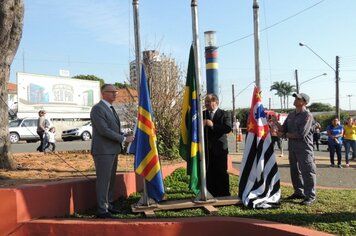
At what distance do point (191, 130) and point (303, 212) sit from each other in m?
1.95

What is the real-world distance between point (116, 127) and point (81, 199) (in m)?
1.23

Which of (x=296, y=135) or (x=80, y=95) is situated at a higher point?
(x=80, y=95)

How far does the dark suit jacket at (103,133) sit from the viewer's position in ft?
19.4

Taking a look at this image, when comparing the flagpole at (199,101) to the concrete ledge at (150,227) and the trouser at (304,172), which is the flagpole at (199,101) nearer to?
the concrete ledge at (150,227)

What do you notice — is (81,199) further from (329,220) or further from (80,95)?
(80,95)

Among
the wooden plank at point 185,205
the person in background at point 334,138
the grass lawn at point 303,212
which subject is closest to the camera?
the grass lawn at point 303,212

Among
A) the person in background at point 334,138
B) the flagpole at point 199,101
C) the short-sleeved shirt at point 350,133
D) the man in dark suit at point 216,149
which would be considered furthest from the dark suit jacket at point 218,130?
the short-sleeved shirt at point 350,133

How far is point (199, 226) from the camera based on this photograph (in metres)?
5.40

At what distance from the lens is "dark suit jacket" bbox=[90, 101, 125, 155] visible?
19.4 feet

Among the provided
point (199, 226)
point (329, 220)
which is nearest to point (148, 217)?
point (199, 226)

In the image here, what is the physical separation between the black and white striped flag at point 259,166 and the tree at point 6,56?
4298mm

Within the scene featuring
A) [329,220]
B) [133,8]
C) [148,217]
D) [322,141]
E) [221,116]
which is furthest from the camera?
[322,141]

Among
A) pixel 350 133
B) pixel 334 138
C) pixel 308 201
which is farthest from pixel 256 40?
pixel 350 133

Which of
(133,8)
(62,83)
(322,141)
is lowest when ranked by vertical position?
(322,141)
